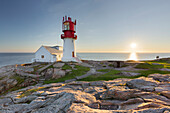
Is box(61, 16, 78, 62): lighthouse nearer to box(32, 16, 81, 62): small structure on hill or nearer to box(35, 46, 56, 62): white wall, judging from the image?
box(32, 16, 81, 62): small structure on hill

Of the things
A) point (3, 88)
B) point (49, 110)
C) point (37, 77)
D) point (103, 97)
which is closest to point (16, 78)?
point (3, 88)

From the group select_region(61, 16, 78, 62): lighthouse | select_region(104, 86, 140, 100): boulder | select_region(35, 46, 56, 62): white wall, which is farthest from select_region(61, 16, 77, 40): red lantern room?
select_region(104, 86, 140, 100): boulder

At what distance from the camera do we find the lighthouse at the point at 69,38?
30356 mm

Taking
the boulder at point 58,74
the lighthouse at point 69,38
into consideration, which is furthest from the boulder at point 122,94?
the lighthouse at point 69,38

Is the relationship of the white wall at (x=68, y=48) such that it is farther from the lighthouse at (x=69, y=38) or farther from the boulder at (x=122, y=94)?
the boulder at (x=122, y=94)

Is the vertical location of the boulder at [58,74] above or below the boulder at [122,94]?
below

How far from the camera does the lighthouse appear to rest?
30.4 m

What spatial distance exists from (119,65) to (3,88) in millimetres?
28349

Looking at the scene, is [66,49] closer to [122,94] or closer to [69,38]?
[69,38]

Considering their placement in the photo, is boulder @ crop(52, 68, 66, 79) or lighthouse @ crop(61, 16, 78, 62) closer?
boulder @ crop(52, 68, 66, 79)

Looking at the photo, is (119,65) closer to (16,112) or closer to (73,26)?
(73,26)

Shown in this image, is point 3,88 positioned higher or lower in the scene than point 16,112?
lower

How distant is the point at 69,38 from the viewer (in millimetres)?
31453

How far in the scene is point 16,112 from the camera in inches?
243
